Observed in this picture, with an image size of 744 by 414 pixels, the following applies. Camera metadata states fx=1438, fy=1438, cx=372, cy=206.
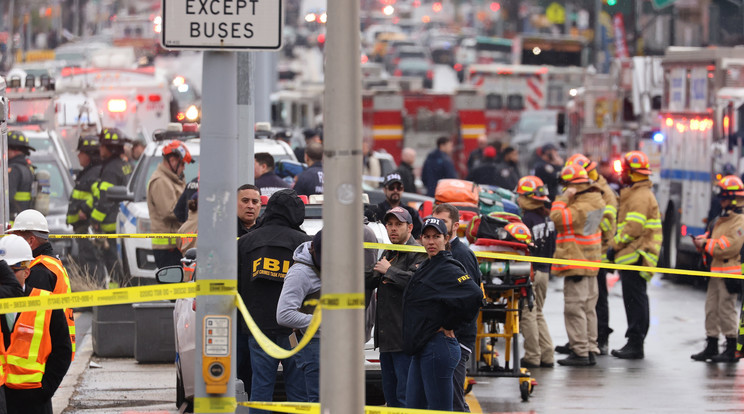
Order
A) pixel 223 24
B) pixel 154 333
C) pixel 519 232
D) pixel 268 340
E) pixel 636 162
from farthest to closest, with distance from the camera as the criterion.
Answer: pixel 636 162 → pixel 154 333 → pixel 519 232 → pixel 268 340 → pixel 223 24

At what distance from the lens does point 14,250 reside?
743cm

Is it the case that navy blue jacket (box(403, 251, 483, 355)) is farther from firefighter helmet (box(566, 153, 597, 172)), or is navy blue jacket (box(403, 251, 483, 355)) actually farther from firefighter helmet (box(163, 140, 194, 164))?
firefighter helmet (box(163, 140, 194, 164))

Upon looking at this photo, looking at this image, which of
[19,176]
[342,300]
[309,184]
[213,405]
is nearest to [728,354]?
[309,184]

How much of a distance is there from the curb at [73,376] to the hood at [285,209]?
267cm

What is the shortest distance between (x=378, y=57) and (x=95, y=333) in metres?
65.1

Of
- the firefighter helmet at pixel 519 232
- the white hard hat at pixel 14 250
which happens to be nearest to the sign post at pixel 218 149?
the white hard hat at pixel 14 250

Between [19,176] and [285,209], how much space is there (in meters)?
7.96

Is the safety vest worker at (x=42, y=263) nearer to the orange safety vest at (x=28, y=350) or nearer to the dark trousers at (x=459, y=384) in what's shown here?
the orange safety vest at (x=28, y=350)

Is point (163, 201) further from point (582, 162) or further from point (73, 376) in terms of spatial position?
point (582, 162)

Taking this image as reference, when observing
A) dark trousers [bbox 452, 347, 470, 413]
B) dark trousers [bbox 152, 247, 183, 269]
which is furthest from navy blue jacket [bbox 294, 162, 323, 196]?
dark trousers [bbox 452, 347, 470, 413]

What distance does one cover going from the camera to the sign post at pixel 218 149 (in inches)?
251

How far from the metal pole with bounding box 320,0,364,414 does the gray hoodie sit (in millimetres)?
2143

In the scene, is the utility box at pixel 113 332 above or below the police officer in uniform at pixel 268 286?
below

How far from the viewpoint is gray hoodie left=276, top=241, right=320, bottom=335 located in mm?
8281
